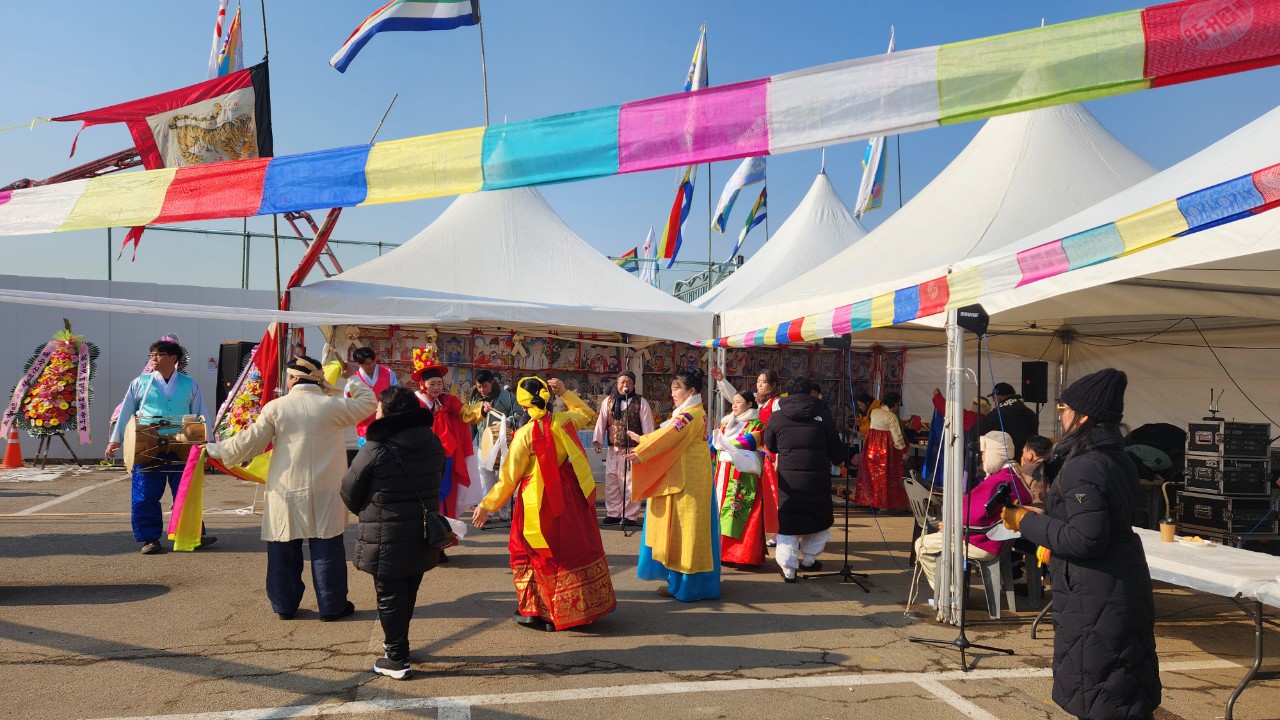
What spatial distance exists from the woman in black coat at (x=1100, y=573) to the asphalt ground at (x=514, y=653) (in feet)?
3.79

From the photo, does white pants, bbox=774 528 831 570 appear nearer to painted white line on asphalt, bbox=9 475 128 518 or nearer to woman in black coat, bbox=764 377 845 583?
woman in black coat, bbox=764 377 845 583

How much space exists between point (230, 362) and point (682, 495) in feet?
32.8

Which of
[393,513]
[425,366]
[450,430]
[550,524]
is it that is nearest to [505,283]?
[425,366]

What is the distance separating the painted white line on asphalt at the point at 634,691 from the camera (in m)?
3.52

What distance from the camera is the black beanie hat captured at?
2.73 metres

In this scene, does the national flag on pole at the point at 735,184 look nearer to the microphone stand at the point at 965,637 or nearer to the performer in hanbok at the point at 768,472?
the performer in hanbok at the point at 768,472

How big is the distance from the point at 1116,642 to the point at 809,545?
4.03 m

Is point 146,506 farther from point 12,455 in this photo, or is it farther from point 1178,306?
point 1178,306

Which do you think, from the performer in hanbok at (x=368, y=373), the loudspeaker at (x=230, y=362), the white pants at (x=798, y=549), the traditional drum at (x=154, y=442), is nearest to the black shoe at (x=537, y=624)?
the white pants at (x=798, y=549)

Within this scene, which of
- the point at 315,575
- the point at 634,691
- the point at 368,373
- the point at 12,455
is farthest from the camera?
the point at 12,455

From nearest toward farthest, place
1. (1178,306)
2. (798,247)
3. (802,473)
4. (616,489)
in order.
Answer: (1178,306), (802,473), (616,489), (798,247)

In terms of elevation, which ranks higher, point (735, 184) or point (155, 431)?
point (735, 184)

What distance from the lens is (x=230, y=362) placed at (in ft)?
42.3

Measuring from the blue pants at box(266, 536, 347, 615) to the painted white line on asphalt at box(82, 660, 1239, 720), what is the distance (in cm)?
137
